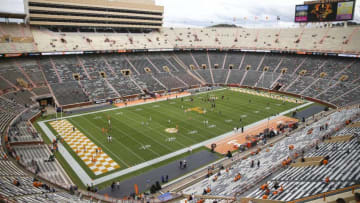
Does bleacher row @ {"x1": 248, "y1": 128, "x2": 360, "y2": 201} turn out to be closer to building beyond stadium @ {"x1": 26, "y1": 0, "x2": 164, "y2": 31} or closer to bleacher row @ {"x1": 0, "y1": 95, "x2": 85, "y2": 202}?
bleacher row @ {"x1": 0, "y1": 95, "x2": 85, "y2": 202}

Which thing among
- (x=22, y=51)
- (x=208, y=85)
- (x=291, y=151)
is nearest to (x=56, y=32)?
(x=22, y=51)

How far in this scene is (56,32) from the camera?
60312 millimetres

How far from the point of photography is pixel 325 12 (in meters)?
59.4

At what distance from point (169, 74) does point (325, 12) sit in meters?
38.8

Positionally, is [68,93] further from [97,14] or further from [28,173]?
[28,173]

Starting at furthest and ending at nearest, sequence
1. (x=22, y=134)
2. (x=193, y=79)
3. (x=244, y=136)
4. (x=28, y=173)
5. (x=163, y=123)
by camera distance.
Answer: (x=193, y=79) < (x=163, y=123) < (x=244, y=136) < (x=22, y=134) < (x=28, y=173)

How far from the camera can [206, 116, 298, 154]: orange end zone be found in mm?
28375

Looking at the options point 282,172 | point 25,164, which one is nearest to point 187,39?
point 25,164

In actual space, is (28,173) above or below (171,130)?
below

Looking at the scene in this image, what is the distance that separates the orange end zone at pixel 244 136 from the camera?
93.1 ft

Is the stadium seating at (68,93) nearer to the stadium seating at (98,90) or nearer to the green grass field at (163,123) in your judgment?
the stadium seating at (98,90)

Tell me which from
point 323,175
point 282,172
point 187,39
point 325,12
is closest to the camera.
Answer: point 323,175

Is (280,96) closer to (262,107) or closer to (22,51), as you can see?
(262,107)

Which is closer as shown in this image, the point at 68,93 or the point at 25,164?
the point at 25,164
